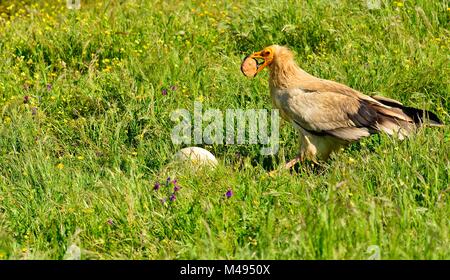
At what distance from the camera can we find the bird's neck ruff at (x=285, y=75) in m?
7.57

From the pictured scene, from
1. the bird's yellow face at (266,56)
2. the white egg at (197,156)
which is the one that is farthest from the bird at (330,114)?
the white egg at (197,156)

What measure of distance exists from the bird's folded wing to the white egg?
2.61 feet

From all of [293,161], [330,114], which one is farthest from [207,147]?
[330,114]

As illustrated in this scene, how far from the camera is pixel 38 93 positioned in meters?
8.37

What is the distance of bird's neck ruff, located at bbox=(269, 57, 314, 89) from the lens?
757cm

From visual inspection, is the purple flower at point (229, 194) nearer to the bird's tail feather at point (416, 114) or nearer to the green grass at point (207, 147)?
the green grass at point (207, 147)

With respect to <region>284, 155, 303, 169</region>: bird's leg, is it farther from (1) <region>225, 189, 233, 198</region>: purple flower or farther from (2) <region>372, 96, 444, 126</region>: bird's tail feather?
(1) <region>225, 189, 233, 198</region>: purple flower

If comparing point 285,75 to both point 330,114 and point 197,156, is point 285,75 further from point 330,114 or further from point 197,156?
point 197,156

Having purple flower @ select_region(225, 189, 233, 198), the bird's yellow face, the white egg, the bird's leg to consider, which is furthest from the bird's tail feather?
purple flower @ select_region(225, 189, 233, 198)

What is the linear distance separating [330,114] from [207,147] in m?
1.01

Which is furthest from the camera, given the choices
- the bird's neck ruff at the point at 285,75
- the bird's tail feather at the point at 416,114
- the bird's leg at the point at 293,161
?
the bird's neck ruff at the point at 285,75

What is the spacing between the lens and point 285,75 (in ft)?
24.9
